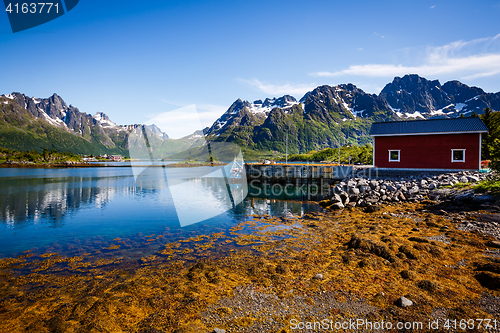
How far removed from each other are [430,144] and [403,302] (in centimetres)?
3377

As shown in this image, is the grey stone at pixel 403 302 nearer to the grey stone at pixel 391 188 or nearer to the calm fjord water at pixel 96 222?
the calm fjord water at pixel 96 222

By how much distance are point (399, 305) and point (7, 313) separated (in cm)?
1380

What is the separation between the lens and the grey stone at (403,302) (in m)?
8.04

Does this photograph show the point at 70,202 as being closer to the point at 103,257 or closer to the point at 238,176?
the point at 103,257

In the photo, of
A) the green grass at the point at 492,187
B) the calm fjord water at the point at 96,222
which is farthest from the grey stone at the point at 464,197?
the calm fjord water at the point at 96,222

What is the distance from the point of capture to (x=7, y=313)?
849 centimetres

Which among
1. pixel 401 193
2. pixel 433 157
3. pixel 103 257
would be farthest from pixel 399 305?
pixel 433 157

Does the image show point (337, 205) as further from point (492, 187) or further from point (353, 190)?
point (492, 187)

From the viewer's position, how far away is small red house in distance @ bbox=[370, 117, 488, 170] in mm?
32062

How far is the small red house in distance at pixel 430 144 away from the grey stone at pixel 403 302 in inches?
1287

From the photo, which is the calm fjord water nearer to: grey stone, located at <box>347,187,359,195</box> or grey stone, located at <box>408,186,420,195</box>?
grey stone, located at <box>347,187,359,195</box>

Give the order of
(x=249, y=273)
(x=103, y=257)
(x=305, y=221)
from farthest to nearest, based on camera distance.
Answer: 1. (x=305, y=221)
2. (x=103, y=257)
3. (x=249, y=273)

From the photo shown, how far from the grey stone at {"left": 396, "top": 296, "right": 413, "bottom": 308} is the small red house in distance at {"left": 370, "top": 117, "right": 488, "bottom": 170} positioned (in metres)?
32.7

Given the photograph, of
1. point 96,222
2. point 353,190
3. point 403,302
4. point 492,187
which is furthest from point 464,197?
point 96,222
